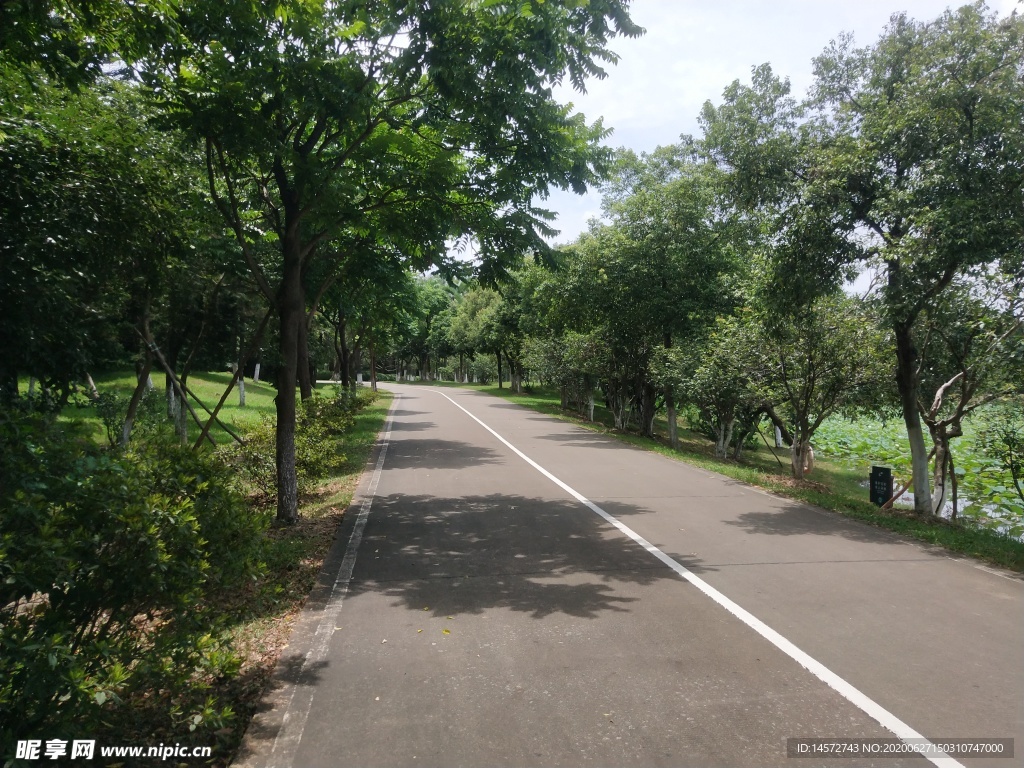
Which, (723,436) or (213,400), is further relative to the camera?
(213,400)

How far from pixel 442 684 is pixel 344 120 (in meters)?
5.41

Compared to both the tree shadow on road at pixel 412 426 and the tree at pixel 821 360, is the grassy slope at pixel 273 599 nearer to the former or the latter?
the tree shadow on road at pixel 412 426

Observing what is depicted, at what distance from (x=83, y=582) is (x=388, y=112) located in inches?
234

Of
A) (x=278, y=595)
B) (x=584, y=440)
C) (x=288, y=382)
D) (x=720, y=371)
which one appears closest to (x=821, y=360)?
(x=720, y=371)

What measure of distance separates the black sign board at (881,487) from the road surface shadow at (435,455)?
279 inches

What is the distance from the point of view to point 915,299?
7996mm

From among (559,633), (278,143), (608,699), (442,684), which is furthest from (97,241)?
(608,699)

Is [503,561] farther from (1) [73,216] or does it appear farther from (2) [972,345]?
(2) [972,345]

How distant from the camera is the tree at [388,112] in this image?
6.09m

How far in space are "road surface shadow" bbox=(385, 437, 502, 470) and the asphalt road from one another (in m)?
4.52

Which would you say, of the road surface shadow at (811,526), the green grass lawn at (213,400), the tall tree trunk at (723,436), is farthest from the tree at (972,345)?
the green grass lawn at (213,400)

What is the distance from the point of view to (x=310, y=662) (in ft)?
14.0

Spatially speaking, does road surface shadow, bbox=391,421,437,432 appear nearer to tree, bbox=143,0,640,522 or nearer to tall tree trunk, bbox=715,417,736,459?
tall tree trunk, bbox=715,417,736,459

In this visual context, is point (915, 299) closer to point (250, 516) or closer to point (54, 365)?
point (250, 516)
